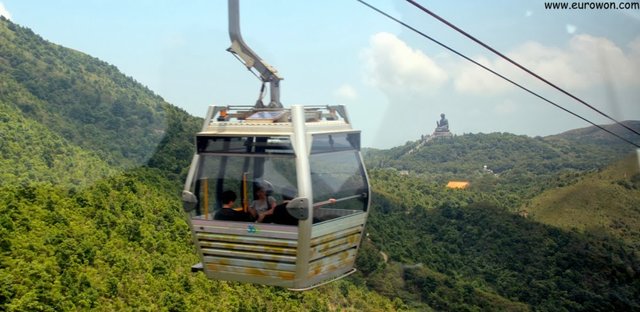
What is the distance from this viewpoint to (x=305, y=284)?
6371mm

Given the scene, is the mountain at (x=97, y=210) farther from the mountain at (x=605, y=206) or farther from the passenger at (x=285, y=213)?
the mountain at (x=605, y=206)

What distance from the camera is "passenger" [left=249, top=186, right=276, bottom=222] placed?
6.61 meters

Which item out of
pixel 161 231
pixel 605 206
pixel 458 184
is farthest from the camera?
pixel 458 184

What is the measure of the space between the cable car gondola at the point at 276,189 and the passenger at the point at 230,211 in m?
0.01

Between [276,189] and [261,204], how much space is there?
0.77 ft

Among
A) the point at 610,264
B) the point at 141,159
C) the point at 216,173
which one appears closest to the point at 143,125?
the point at 141,159

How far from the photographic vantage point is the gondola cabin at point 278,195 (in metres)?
6.15

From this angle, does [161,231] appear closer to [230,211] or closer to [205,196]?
[205,196]

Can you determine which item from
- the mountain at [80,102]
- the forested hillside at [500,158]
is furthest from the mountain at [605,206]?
the mountain at [80,102]

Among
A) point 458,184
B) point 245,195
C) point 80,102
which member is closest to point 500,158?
point 458,184

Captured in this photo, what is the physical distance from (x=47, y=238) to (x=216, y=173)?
25.3m

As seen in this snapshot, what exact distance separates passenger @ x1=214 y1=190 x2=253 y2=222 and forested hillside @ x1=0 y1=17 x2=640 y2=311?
19473 mm

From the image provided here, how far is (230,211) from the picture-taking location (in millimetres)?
6660

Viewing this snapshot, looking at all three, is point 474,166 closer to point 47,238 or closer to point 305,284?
point 47,238
